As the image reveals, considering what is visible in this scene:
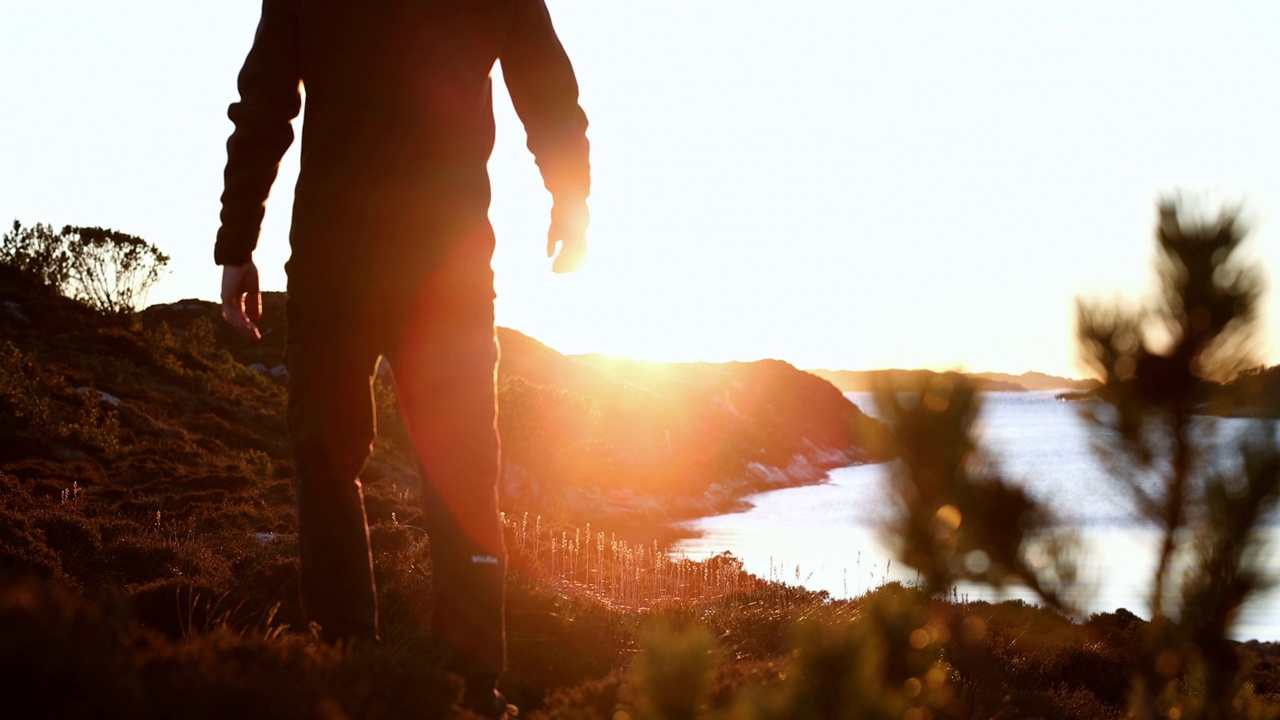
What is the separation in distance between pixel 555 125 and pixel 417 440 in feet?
4.23

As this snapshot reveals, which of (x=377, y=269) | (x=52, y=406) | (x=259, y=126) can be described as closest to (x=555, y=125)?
(x=377, y=269)

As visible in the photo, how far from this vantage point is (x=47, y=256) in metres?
52.9

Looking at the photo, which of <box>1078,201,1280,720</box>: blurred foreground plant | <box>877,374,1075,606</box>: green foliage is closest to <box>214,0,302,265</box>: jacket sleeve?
<box>877,374,1075,606</box>: green foliage

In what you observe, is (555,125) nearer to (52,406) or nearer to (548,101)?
(548,101)

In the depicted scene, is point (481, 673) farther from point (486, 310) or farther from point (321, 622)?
point (486, 310)

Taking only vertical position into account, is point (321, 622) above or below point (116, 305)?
below

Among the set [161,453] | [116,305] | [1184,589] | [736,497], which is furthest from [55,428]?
[736,497]

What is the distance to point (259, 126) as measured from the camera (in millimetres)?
3443

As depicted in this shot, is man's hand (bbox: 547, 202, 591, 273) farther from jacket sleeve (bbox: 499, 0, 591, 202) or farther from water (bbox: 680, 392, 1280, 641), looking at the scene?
water (bbox: 680, 392, 1280, 641)

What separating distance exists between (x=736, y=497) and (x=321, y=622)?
80475 mm

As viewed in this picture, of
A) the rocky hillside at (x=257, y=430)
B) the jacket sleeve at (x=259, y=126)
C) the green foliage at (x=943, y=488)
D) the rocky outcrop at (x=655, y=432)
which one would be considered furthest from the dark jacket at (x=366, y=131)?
the rocky outcrop at (x=655, y=432)

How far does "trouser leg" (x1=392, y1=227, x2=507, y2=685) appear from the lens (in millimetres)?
3316

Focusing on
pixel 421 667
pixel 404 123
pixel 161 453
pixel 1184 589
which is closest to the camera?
pixel 421 667

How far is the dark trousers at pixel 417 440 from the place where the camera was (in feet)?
10.6
